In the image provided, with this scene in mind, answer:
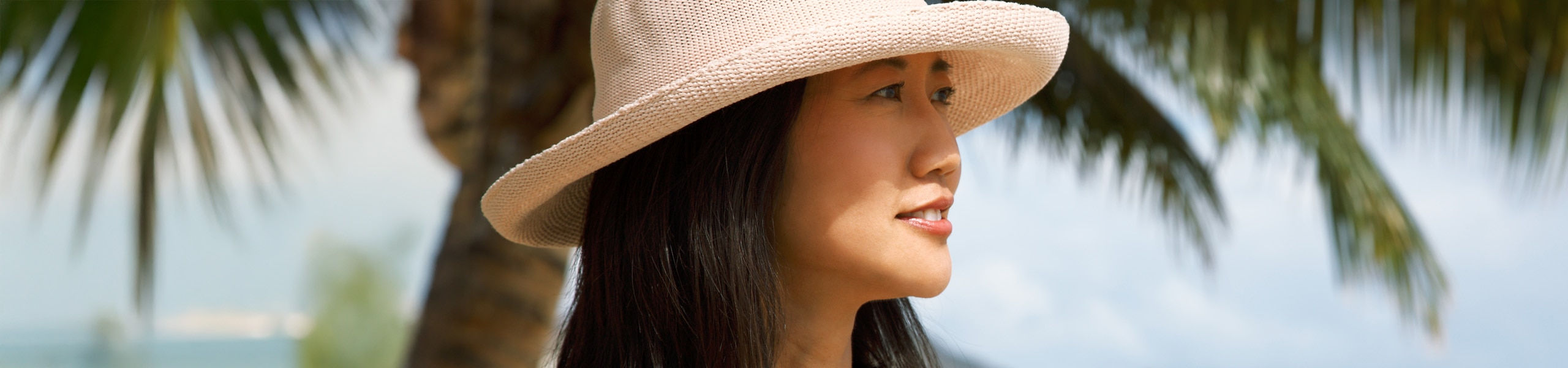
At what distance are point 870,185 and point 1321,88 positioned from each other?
2.59 meters

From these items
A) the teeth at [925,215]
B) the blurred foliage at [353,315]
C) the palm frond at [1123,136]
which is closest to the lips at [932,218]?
the teeth at [925,215]

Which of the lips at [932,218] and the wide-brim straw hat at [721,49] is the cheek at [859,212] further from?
the wide-brim straw hat at [721,49]

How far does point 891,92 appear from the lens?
144 cm

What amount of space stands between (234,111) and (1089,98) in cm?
270

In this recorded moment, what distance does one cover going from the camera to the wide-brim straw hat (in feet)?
4.16

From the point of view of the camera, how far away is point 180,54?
9.29ft

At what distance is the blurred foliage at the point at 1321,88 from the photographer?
2836 millimetres

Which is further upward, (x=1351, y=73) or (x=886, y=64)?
(x=1351, y=73)

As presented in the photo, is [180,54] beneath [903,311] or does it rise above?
above

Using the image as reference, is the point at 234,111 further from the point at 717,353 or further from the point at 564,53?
the point at 717,353

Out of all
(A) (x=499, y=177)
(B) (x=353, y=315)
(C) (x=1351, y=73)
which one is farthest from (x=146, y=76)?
(B) (x=353, y=315)

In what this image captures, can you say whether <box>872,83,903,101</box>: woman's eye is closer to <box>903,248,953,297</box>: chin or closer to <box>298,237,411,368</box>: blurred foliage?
<box>903,248,953,297</box>: chin

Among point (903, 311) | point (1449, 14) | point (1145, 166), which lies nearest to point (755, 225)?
point (903, 311)

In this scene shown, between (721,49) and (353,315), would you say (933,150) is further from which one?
(353,315)
